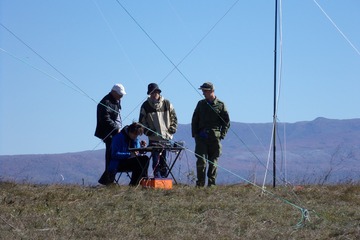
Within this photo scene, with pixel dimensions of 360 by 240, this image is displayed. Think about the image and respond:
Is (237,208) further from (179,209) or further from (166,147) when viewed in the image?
(166,147)

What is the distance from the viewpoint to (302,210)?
45.0ft

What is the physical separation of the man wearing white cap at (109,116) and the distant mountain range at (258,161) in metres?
0.77

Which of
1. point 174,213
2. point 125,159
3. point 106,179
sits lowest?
point 174,213

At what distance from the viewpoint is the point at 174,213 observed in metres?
13.4

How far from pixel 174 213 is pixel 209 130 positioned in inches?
152

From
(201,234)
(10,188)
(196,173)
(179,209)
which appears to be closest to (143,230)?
(201,234)

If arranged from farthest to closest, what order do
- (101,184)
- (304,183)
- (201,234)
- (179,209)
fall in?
(304,183), (101,184), (179,209), (201,234)

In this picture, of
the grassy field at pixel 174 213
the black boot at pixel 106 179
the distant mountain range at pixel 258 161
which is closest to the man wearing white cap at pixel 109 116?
the black boot at pixel 106 179

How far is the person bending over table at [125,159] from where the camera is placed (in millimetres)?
16281

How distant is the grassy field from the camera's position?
481 inches

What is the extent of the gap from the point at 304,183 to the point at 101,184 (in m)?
3.42

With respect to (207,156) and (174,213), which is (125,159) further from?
A: (174,213)

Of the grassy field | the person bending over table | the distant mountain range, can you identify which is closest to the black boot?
the person bending over table

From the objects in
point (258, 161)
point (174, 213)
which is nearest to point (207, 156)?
point (258, 161)
